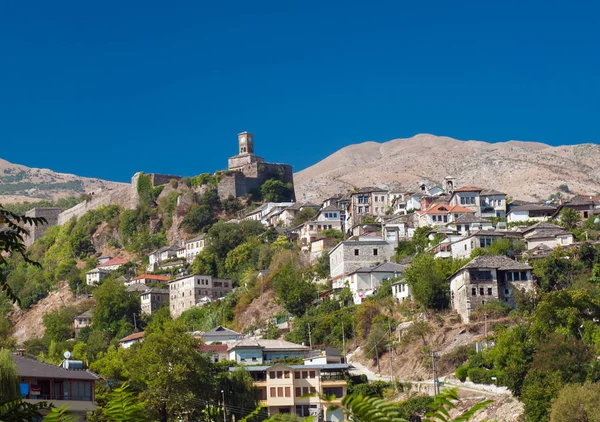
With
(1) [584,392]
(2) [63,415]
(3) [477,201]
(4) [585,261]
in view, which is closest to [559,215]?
(3) [477,201]

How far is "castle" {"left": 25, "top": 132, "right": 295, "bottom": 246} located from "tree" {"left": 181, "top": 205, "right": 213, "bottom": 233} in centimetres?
417

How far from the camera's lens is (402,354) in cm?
6906

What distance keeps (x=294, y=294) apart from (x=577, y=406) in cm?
3699

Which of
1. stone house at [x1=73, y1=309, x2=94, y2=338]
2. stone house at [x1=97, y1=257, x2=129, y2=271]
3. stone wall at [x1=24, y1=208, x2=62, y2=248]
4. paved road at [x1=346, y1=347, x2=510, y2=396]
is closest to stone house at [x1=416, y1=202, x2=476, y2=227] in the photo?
paved road at [x1=346, y1=347, x2=510, y2=396]

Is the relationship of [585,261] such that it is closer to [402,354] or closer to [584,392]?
[402,354]

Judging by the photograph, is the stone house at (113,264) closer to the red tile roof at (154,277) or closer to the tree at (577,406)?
the red tile roof at (154,277)

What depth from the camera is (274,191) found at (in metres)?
125

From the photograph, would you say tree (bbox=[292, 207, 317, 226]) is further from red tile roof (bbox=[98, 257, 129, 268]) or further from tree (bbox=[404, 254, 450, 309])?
tree (bbox=[404, 254, 450, 309])

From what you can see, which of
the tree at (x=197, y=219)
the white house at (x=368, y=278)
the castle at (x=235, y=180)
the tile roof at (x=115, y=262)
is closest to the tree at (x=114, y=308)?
the tile roof at (x=115, y=262)

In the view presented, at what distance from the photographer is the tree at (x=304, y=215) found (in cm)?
11031

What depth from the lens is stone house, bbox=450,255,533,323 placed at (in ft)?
229

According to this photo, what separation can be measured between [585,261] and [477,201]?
2612 centimetres

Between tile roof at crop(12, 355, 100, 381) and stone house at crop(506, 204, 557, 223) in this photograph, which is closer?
tile roof at crop(12, 355, 100, 381)

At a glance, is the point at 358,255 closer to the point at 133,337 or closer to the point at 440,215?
the point at 440,215
